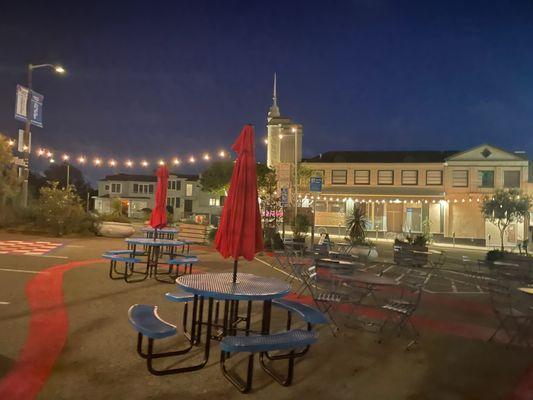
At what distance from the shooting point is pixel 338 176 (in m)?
33.5

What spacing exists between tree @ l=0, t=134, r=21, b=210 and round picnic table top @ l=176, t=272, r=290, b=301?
717 inches

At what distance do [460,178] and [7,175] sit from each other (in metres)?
28.7

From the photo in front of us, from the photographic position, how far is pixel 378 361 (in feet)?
15.3

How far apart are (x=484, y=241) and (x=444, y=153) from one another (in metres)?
8.34

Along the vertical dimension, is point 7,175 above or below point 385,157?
below

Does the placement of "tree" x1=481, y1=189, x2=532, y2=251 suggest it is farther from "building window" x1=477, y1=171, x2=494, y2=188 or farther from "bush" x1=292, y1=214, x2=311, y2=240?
"building window" x1=477, y1=171, x2=494, y2=188

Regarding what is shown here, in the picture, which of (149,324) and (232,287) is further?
(232,287)

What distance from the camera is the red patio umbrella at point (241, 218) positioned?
14.5ft

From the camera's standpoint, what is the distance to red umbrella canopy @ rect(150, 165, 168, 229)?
9.07m

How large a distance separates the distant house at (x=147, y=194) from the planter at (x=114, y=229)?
104 feet

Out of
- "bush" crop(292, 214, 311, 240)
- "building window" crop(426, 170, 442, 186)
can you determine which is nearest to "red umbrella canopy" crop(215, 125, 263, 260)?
"bush" crop(292, 214, 311, 240)

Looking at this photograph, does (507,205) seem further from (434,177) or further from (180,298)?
(180,298)

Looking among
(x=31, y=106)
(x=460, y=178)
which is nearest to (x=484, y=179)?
(x=460, y=178)

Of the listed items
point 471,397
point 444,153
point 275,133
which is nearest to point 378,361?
point 471,397
